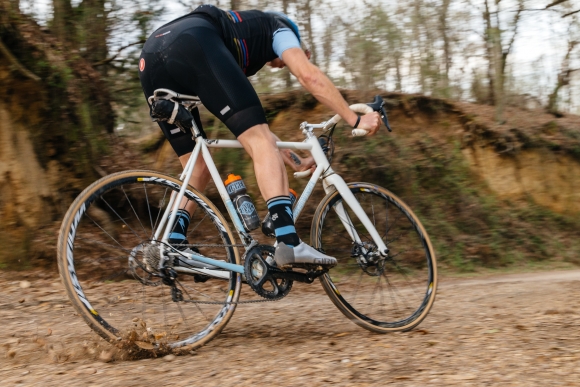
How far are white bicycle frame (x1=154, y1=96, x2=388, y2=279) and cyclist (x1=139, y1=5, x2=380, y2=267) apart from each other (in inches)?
4.6

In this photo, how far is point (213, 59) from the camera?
9.98 feet

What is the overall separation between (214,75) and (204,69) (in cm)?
7

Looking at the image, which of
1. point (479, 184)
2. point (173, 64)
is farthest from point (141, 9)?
point (479, 184)

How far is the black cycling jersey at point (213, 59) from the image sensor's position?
3.05 meters

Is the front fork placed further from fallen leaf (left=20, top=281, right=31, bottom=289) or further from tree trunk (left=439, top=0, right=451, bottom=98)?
tree trunk (left=439, top=0, right=451, bottom=98)

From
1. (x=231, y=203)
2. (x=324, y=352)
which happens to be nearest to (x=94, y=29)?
(x=231, y=203)

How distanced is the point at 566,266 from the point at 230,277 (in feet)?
25.3

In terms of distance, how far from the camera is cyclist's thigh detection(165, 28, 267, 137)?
3.04m

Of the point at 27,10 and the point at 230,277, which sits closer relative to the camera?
the point at 230,277

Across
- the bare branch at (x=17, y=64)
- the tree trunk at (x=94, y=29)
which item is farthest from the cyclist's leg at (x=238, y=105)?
the tree trunk at (x=94, y=29)

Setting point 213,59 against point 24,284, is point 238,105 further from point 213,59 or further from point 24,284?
point 24,284

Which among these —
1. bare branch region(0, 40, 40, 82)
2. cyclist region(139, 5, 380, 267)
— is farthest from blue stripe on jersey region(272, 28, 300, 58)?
bare branch region(0, 40, 40, 82)

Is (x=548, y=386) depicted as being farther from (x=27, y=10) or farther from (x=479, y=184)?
(x=479, y=184)

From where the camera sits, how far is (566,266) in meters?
9.06
